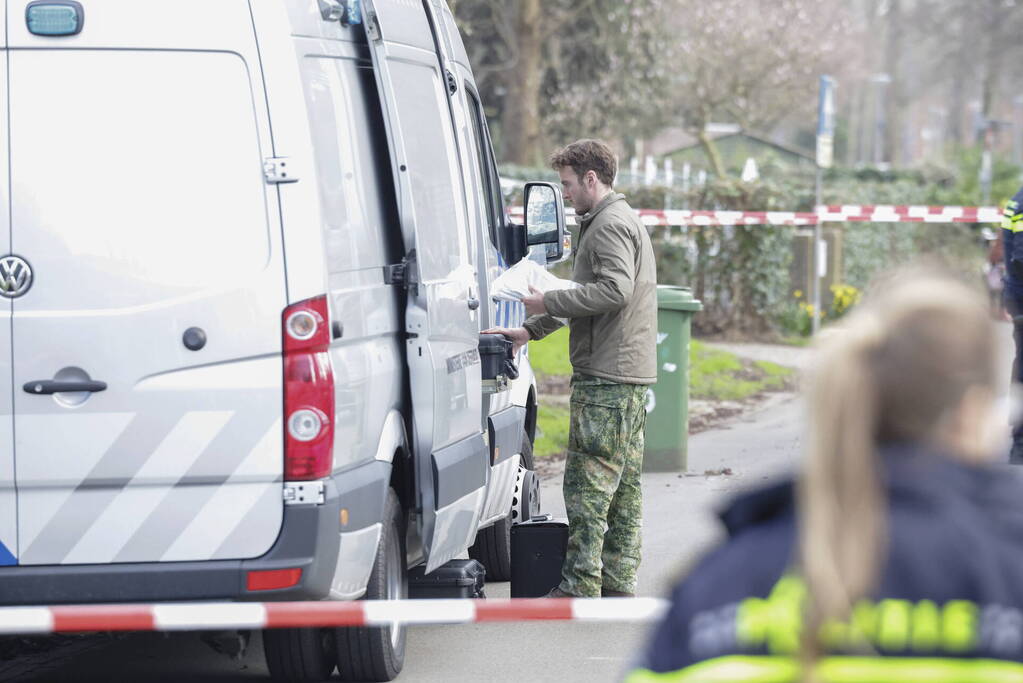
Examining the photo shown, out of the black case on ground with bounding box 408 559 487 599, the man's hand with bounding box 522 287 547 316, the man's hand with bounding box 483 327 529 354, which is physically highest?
the man's hand with bounding box 522 287 547 316

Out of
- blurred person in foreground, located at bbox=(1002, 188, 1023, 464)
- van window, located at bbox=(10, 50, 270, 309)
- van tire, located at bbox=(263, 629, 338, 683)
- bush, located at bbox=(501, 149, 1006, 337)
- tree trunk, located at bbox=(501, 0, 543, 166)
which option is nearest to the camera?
van window, located at bbox=(10, 50, 270, 309)

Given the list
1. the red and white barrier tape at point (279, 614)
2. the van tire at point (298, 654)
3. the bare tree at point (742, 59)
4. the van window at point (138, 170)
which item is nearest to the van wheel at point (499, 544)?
the van tire at point (298, 654)

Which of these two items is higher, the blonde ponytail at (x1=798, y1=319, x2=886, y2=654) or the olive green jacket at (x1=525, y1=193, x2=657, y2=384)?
the blonde ponytail at (x1=798, y1=319, x2=886, y2=654)

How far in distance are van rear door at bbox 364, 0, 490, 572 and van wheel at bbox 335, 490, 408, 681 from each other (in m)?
0.11

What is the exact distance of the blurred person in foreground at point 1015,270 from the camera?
8.76 meters

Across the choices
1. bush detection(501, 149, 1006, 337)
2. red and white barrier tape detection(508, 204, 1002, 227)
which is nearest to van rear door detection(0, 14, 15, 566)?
red and white barrier tape detection(508, 204, 1002, 227)

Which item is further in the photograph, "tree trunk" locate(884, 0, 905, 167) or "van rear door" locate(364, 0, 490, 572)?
"tree trunk" locate(884, 0, 905, 167)

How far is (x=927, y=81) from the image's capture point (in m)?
66.0

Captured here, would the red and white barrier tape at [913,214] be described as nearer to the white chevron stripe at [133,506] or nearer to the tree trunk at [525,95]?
the white chevron stripe at [133,506]

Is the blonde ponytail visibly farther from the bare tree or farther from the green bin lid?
the bare tree

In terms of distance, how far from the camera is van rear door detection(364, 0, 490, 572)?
5.32m

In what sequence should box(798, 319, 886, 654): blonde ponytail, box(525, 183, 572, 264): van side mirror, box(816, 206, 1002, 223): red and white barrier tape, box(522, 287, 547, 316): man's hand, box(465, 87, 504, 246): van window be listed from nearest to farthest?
box(798, 319, 886, 654): blonde ponytail → box(522, 287, 547, 316): man's hand → box(525, 183, 572, 264): van side mirror → box(465, 87, 504, 246): van window → box(816, 206, 1002, 223): red and white barrier tape

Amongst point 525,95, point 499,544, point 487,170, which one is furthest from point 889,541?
point 525,95

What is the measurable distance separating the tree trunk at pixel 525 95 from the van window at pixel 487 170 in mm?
19621
